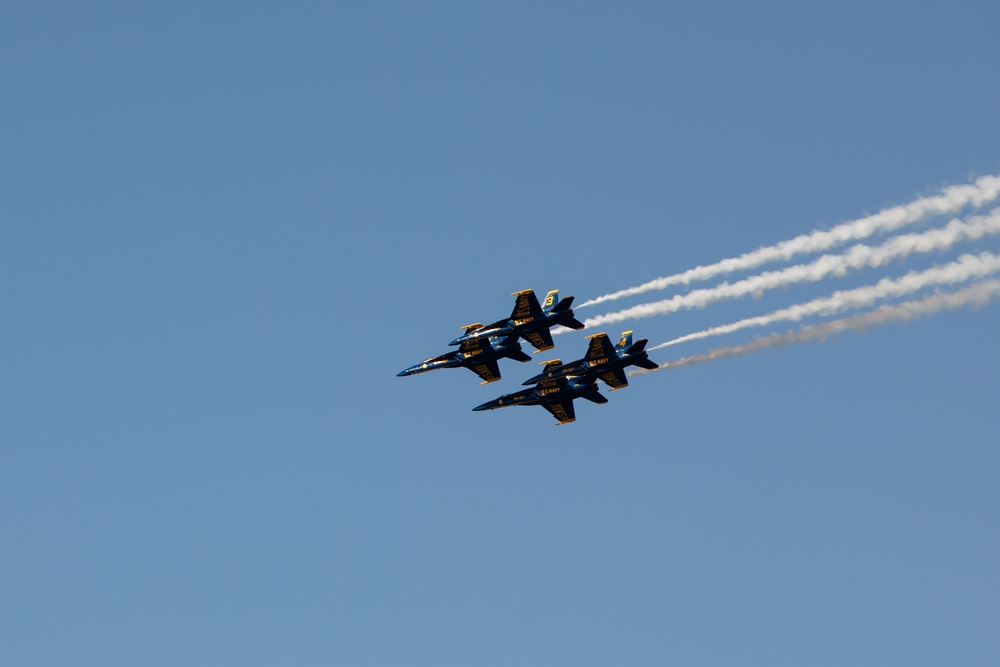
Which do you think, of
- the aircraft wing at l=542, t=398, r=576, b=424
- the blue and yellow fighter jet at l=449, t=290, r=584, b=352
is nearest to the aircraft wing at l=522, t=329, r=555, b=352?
the blue and yellow fighter jet at l=449, t=290, r=584, b=352

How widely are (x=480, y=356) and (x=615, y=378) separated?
27.9 ft

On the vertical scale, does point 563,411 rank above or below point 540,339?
below

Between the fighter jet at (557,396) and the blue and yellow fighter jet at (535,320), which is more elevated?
the blue and yellow fighter jet at (535,320)

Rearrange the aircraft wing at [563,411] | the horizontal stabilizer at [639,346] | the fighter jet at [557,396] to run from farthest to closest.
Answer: the aircraft wing at [563,411]
the fighter jet at [557,396]
the horizontal stabilizer at [639,346]

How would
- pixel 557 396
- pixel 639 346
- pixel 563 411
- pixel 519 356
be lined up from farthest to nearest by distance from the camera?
pixel 563 411, pixel 557 396, pixel 519 356, pixel 639 346

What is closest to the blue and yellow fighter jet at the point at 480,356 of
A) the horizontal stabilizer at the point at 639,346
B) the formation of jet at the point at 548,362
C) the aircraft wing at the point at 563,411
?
the formation of jet at the point at 548,362

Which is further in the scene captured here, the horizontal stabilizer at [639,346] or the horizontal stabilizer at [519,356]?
the horizontal stabilizer at [519,356]

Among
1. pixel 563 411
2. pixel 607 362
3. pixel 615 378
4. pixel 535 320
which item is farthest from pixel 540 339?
pixel 563 411

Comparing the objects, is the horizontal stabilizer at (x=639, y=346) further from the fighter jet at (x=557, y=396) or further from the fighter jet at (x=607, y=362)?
the fighter jet at (x=557, y=396)

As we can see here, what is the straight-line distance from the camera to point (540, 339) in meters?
87.7

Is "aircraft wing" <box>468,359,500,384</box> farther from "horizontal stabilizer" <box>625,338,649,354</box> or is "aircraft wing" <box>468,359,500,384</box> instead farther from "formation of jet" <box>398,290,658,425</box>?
"horizontal stabilizer" <box>625,338,649,354</box>

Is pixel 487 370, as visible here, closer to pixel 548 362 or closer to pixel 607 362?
pixel 548 362

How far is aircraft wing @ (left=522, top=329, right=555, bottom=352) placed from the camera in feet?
287

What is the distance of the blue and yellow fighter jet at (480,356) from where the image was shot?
295 ft
